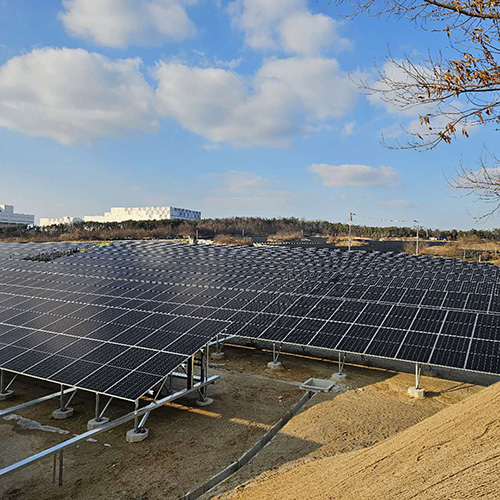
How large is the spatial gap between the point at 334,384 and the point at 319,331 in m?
2.29

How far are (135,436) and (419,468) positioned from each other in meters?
8.52

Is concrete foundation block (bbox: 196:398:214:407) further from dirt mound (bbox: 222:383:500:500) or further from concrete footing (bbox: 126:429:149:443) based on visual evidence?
dirt mound (bbox: 222:383:500:500)

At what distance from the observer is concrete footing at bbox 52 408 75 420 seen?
1419 cm

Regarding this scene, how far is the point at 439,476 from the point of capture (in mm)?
7035

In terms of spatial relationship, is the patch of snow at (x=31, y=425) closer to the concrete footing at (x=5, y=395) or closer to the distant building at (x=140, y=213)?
the concrete footing at (x=5, y=395)

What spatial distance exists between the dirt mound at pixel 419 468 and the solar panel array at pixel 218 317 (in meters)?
5.05

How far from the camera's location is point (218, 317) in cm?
1950

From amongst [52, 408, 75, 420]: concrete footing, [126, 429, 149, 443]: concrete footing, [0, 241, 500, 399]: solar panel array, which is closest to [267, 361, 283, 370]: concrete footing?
[0, 241, 500, 399]: solar panel array

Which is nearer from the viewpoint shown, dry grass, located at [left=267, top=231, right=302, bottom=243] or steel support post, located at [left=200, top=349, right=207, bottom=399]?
steel support post, located at [left=200, top=349, right=207, bottom=399]

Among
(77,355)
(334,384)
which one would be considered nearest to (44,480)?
(77,355)

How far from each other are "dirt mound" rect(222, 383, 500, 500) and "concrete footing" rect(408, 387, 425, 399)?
5992mm

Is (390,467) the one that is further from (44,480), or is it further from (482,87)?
(44,480)

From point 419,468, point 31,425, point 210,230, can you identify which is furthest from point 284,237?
point 419,468

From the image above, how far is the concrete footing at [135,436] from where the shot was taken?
12.6 metres
